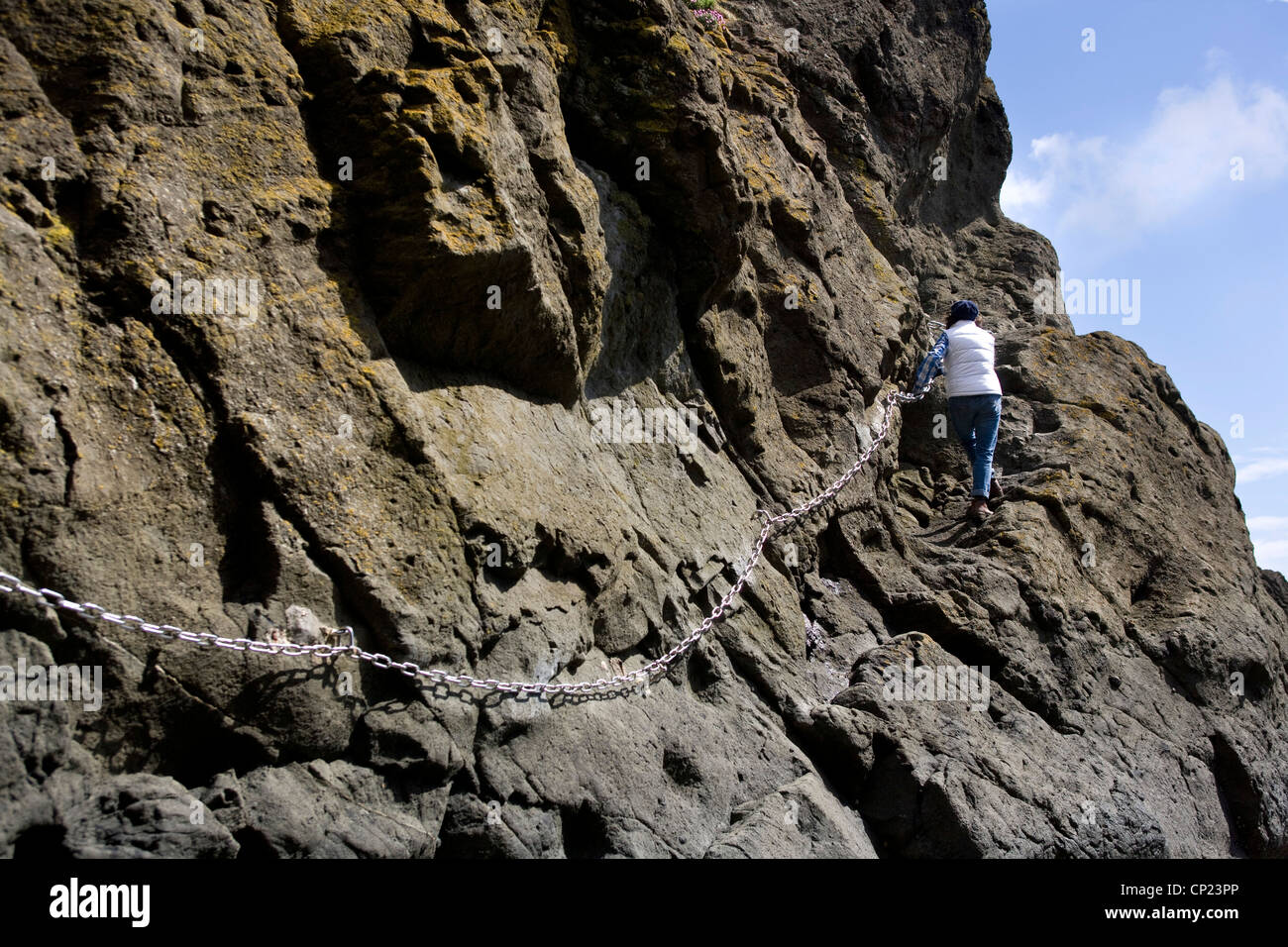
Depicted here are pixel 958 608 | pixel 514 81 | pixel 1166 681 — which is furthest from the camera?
pixel 1166 681

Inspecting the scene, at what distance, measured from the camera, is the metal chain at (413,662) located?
471 centimetres

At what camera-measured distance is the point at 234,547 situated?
5516 mm

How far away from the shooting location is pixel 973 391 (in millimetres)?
11406

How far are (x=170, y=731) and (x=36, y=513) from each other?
1.14 metres

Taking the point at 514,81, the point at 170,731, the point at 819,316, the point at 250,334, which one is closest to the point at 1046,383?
the point at 819,316

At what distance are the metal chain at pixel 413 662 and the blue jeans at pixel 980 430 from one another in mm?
2859

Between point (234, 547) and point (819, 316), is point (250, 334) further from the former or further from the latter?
point (819, 316)

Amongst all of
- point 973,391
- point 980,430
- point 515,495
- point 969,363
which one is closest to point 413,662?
point 515,495

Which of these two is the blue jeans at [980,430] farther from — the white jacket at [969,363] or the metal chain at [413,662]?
the metal chain at [413,662]

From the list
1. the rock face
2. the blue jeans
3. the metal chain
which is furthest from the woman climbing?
the metal chain

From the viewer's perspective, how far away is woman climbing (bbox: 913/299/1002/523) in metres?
11.3

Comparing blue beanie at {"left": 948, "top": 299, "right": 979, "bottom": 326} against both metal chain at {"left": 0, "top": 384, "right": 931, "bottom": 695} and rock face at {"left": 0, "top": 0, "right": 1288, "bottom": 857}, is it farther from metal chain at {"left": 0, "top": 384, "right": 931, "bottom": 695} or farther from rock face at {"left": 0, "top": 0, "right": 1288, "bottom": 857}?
metal chain at {"left": 0, "top": 384, "right": 931, "bottom": 695}

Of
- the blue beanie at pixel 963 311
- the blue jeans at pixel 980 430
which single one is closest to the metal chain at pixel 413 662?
the blue jeans at pixel 980 430

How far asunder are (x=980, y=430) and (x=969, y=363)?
0.73 m
